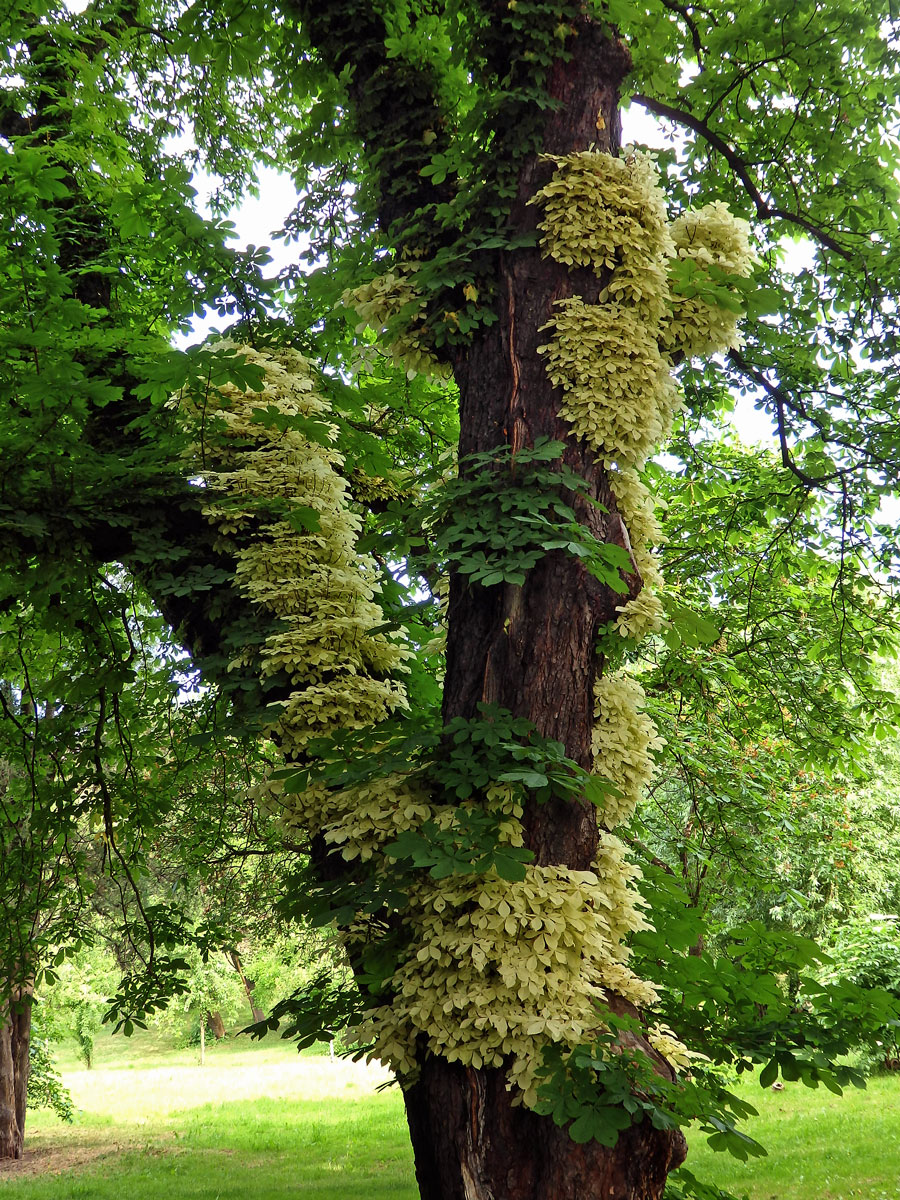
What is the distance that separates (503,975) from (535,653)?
3.24 ft

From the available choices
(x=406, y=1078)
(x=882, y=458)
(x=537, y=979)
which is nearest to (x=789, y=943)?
(x=537, y=979)

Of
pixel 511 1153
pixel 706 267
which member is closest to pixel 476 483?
pixel 706 267

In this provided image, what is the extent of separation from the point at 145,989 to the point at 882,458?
4769mm

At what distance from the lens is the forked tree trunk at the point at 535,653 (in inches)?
99.4

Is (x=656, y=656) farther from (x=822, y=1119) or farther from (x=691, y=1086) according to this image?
(x=822, y=1119)

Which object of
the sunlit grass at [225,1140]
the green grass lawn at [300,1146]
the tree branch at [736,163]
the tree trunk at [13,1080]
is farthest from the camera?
the tree trunk at [13,1080]

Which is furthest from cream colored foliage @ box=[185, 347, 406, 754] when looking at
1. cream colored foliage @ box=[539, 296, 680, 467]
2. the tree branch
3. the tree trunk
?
the tree trunk

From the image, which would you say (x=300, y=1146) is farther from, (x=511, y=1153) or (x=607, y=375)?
(x=607, y=375)

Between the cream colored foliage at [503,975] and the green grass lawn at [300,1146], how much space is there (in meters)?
6.29

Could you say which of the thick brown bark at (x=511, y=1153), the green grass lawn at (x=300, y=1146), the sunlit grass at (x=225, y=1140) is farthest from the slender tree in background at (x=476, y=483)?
the sunlit grass at (x=225, y=1140)

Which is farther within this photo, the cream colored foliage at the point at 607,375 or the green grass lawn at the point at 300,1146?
the green grass lawn at the point at 300,1146

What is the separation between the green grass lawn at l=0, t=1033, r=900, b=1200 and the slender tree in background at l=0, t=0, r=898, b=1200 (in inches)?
250

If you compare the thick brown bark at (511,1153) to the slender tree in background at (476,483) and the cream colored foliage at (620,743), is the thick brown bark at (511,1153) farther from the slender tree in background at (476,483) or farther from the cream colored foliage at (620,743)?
the cream colored foliage at (620,743)

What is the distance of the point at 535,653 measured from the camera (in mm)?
2932
